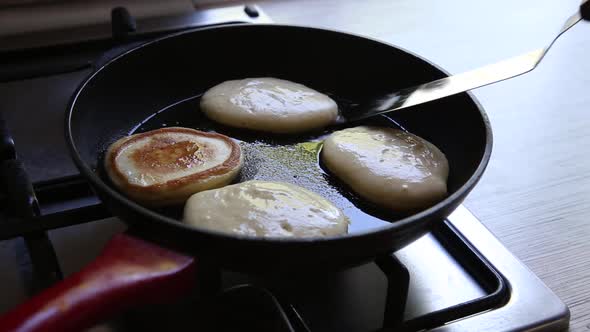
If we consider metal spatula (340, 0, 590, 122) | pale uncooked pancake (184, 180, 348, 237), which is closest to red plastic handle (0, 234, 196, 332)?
pale uncooked pancake (184, 180, 348, 237)

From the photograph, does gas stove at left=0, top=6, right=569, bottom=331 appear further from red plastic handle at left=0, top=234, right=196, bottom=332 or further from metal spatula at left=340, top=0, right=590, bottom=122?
metal spatula at left=340, top=0, right=590, bottom=122

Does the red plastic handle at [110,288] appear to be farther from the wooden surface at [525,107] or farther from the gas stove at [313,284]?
the wooden surface at [525,107]

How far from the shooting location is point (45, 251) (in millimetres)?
578

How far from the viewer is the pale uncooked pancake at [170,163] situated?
0.63 m

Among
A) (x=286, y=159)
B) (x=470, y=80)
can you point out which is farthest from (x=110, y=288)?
(x=470, y=80)

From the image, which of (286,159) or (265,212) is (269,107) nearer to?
(286,159)

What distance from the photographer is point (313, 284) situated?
0.62 meters

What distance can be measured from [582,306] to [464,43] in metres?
0.70

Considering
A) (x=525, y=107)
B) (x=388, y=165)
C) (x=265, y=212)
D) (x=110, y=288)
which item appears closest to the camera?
(x=110, y=288)

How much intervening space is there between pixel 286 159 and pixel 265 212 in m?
0.17

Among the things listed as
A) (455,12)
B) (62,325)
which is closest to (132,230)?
(62,325)

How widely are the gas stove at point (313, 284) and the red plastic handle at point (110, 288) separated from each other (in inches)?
1.7

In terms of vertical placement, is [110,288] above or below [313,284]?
above

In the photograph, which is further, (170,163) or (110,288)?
(170,163)
